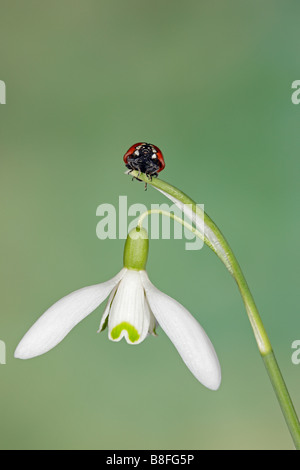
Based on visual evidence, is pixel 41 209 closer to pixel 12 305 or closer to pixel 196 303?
pixel 12 305

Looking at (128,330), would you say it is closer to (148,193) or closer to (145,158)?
(145,158)

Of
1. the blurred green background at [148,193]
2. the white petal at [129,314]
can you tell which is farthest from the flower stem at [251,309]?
the blurred green background at [148,193]

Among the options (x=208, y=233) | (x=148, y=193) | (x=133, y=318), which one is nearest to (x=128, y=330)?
(x=133, y=318)

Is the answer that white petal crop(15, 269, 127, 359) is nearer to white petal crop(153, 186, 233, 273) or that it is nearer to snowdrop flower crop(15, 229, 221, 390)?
snowdrop flower crop(15, 229, 221, 390)

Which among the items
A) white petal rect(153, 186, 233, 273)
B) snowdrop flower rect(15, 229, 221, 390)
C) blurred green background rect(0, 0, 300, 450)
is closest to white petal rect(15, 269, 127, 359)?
snowdrop flower rect(15, 229, 221, 390)

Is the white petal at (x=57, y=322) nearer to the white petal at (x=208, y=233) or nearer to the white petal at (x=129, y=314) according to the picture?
the white petal at (x=129, y=314)

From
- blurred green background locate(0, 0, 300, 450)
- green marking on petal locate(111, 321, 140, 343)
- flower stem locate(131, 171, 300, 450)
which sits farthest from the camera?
blurred green background locate(0, 0, 300, 450)

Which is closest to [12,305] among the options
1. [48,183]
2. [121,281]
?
[48,183]
